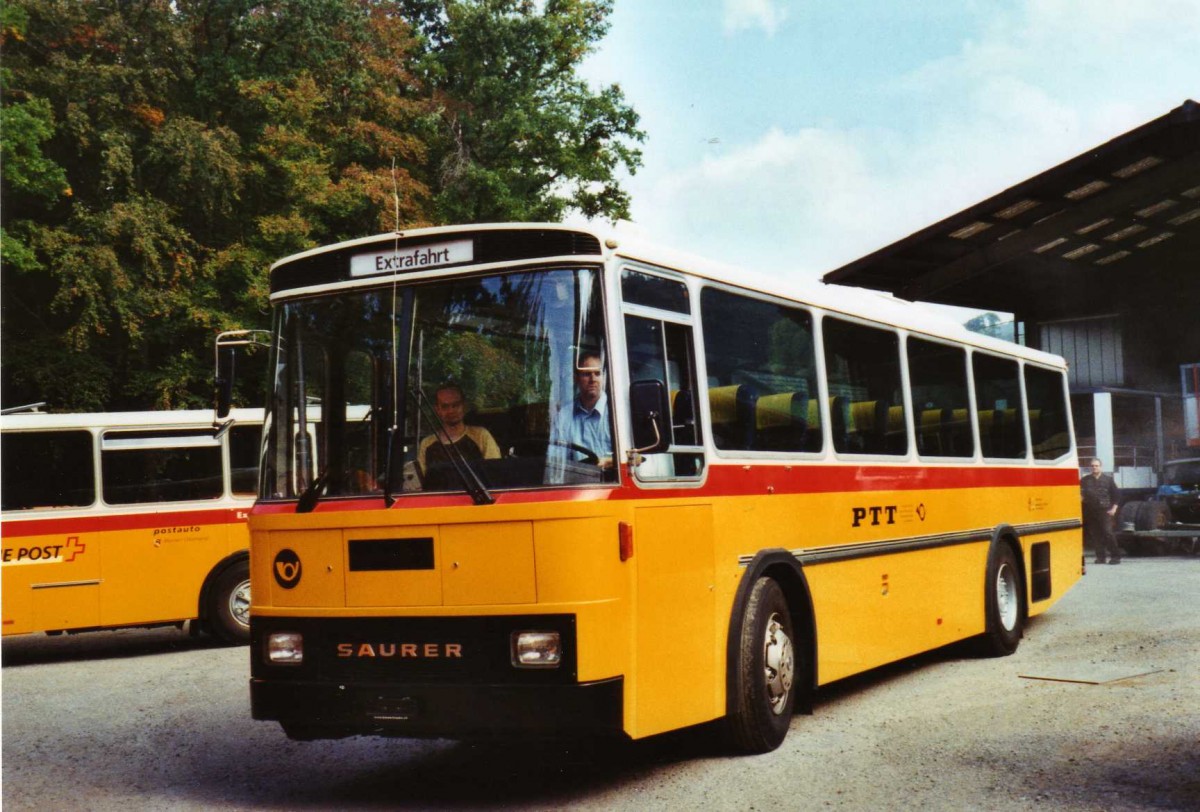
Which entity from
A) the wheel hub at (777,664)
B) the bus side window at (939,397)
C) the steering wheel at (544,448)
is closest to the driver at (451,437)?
the steering wheel at (544,448)

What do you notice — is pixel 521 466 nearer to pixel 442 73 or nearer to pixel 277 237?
pixel 277 237

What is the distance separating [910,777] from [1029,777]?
0.57 m

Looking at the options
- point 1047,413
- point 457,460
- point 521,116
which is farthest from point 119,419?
point 521,116

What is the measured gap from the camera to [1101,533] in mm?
22219

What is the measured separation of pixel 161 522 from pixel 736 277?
8278mm

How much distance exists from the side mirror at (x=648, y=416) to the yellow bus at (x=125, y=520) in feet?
27.4

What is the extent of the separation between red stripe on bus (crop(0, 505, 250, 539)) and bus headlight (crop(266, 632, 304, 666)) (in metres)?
6.75

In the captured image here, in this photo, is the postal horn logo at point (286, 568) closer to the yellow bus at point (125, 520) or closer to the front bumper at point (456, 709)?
the front bumper at point (456, 709)

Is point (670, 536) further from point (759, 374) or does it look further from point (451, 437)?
point (759, 374)

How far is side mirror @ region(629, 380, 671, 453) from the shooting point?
20.6ft

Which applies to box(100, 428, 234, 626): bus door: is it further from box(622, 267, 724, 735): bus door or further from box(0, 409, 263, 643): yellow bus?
box(622, 267, 724, 735): bus door

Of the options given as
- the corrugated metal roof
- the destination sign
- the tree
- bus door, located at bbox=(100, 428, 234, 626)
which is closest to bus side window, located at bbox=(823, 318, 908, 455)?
the destination sign

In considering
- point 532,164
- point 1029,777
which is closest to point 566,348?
point 1029,777

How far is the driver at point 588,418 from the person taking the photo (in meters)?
6.36
